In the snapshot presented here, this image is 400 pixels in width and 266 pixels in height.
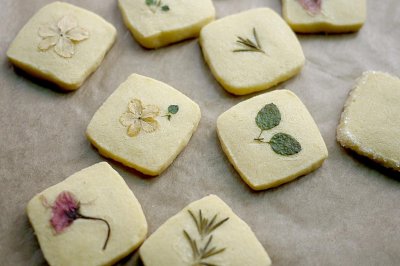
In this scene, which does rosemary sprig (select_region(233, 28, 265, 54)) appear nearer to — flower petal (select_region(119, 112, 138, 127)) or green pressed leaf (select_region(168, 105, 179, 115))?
green pressed leaf (select_region(168, 105, 179, 115))

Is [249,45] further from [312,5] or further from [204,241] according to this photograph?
[204,241]

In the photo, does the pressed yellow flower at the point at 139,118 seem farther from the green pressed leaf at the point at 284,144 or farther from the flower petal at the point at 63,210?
the green pressed leaf at the point at 284,144

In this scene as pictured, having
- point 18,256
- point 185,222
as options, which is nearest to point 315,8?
point 185,222

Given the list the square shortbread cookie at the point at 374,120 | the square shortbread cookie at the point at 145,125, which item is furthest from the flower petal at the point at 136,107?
the square shortbread cookie at the point at 374,120

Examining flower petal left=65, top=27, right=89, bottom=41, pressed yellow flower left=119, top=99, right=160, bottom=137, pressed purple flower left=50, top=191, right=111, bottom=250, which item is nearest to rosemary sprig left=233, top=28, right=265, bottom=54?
pressed yellow flower left=119, top=99, right=160, bottom=137

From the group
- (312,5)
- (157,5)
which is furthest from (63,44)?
(312,5)

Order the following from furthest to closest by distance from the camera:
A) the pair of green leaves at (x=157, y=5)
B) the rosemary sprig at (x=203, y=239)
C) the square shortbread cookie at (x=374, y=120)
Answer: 1. the pair of green leaves at (x=157, y=5)
2. the square shortbread cookie at (x=374, y=120)
3. the rosemary sprig at (x=203, y=239)

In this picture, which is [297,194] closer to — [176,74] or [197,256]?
[197,256]
